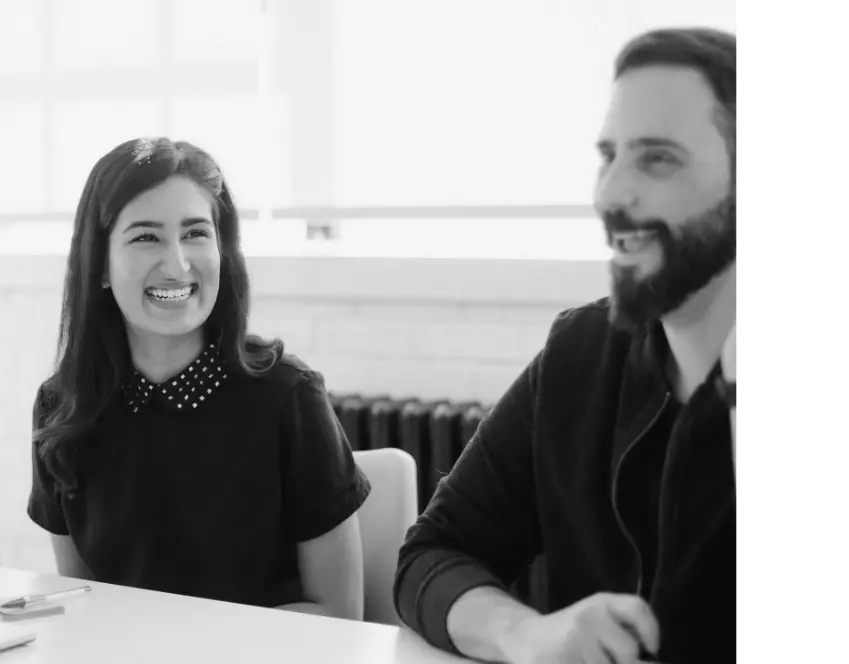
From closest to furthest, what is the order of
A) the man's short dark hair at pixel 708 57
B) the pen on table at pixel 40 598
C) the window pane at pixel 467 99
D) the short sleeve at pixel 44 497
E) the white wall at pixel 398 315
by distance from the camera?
the man's short dark hair at pixel 708 57, the pen on table at pixel 40 598, the short sleeve at pixel 44 497, the window pane at pixel 467 99, the white wall at pixel 398 315

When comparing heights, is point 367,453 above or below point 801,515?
below

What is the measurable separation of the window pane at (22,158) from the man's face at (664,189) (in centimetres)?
145

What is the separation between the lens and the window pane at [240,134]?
207 cm

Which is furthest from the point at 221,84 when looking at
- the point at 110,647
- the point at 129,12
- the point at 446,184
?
the point at 110,647

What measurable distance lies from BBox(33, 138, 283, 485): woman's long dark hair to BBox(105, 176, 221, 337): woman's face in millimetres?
20

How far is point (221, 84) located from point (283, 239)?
30 centimetres

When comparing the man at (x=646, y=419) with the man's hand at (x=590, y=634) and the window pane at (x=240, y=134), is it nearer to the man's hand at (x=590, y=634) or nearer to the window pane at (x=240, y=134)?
the man's hand at (x=590, y=634)

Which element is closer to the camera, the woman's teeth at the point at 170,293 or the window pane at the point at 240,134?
the woman's teeth at the point at 170,293

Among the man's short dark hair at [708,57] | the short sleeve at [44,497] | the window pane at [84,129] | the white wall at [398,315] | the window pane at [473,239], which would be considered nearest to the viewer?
the man's short dark hair at [708,57]

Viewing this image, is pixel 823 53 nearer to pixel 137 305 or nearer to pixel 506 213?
pixel 137 305

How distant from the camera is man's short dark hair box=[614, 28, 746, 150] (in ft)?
2.40

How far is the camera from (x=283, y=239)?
2.14 meters

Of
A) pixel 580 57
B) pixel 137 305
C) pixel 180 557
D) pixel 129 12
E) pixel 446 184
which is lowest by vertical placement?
pixel 180 557

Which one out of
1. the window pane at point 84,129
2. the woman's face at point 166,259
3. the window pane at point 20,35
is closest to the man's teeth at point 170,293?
the woman's face at point 166,259
